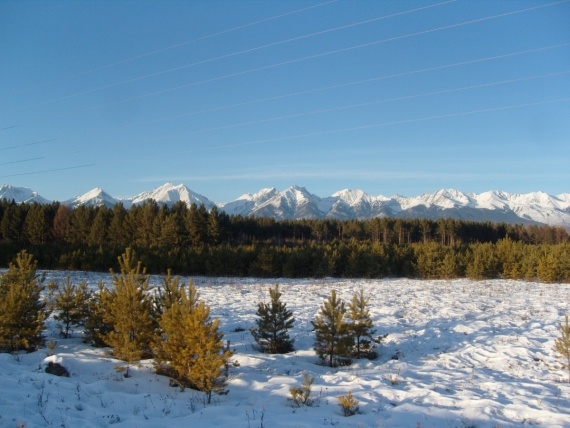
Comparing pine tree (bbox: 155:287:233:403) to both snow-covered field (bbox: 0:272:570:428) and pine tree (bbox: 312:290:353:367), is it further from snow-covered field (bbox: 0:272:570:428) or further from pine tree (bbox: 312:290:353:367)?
pine tree (bbox: 312:290:353:367)

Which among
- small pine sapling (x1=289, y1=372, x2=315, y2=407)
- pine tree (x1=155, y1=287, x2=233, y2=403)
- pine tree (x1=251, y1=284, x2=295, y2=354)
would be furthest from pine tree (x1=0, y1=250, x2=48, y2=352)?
small pine sapling (x1=289, y1=372, x2=315, y2=407)

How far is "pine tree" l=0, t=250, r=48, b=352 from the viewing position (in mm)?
10352

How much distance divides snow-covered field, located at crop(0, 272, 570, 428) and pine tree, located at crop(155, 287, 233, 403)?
39 centimetres

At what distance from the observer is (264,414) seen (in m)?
7.34

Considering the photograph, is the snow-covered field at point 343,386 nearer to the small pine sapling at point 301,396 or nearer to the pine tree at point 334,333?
the small pine sapling at point 301,396

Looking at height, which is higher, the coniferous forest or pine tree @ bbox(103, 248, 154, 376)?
the coniferous forest

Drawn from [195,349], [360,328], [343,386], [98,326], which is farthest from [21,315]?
[360,328]

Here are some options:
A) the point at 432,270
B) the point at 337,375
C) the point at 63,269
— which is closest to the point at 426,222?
the point at 432,270

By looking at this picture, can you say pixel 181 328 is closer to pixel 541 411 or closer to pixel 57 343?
pixel 57 343

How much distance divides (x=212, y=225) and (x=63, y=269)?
2869cm

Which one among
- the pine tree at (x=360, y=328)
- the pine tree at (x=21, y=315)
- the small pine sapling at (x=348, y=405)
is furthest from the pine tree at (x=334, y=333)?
the pine tree at (x=21, y=315)

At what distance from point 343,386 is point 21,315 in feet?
30.0

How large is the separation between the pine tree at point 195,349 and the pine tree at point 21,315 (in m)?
4.68

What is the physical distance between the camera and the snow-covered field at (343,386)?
703 cm
